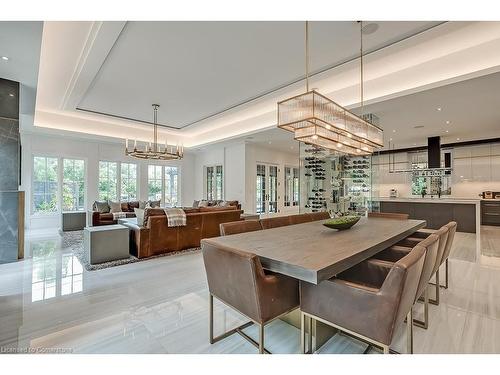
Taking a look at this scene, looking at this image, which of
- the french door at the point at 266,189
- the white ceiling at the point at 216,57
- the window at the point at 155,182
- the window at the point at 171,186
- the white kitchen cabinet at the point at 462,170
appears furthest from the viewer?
the window at the point at 171,186

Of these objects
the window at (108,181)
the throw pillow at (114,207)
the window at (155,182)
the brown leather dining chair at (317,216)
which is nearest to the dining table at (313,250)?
the brown leather dining chair at (317,216)

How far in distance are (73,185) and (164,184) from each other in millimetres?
2869

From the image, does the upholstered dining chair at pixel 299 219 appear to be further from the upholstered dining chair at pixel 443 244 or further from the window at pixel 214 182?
the window at pixel 214 182

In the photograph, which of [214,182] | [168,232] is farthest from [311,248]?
[214,182]

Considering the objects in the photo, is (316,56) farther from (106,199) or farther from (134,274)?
(106,199)

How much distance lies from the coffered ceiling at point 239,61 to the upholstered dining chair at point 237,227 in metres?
2.27

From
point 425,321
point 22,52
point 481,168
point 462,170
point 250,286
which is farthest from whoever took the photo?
point 462,170

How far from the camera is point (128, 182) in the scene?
8695 millimetres

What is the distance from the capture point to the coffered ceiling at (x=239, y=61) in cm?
300

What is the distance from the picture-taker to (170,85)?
469 cm

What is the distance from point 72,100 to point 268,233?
548 cm

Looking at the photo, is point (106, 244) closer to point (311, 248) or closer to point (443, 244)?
point (311, 248)

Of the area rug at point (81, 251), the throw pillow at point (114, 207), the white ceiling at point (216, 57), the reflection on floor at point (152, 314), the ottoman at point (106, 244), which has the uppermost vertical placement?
the white ceiling at point (216, 57)

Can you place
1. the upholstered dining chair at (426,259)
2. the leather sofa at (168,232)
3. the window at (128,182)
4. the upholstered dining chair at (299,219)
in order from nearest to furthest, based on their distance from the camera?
1. the upholstered dining chair at (426,259)
2. the upholstered dining chair at (299,219)
3. the leather sofa at (168,232)
4. the window at (128,182)
